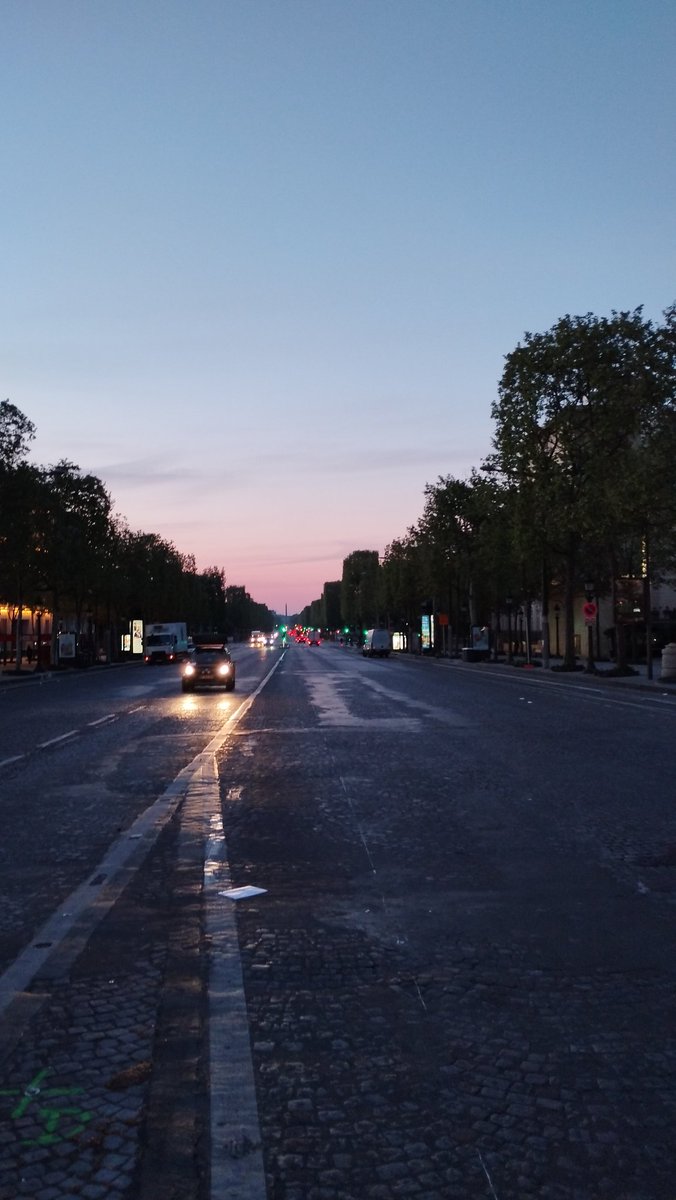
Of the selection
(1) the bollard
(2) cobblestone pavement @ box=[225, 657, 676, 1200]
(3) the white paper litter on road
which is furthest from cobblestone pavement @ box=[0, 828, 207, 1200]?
(1) the bollard

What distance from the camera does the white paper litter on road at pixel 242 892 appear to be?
8633mm

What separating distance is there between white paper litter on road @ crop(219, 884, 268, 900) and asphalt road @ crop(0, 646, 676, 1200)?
3.7 inches

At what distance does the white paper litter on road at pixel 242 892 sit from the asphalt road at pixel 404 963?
9cm

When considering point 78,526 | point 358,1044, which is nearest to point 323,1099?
point 358,1044

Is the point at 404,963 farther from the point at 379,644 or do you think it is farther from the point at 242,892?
the point at 379,644


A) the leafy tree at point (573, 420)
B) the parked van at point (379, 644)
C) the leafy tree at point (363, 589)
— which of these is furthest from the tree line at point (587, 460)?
the leafy tree at point (363, 589)

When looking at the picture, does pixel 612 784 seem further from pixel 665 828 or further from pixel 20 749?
pixel 20 749

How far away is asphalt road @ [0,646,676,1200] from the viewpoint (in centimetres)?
437

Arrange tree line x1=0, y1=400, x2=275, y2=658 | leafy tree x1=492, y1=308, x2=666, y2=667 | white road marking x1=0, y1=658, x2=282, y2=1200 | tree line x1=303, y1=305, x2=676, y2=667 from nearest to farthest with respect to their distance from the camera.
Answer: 1. white road marking x1=0, y1=658, x2=282, y2=1200
2. tree line x1=303, y1=305, x2=676, y2=667
3. leafy tree x1=492, y1=308, x2=666, y2=667
4. tree line x1=0, y1=400, x2=275, y2=658

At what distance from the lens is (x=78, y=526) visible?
231 ft

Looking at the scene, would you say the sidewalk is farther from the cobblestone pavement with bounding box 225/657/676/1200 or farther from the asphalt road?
the cobblestone pavement with bounding box 225/657/676/1200

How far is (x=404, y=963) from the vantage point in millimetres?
6809

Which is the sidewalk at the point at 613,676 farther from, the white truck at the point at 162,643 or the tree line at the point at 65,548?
the white truck at the point at 162,643

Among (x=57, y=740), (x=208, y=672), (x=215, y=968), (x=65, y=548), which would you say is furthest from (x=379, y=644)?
(x=215, y=968)
